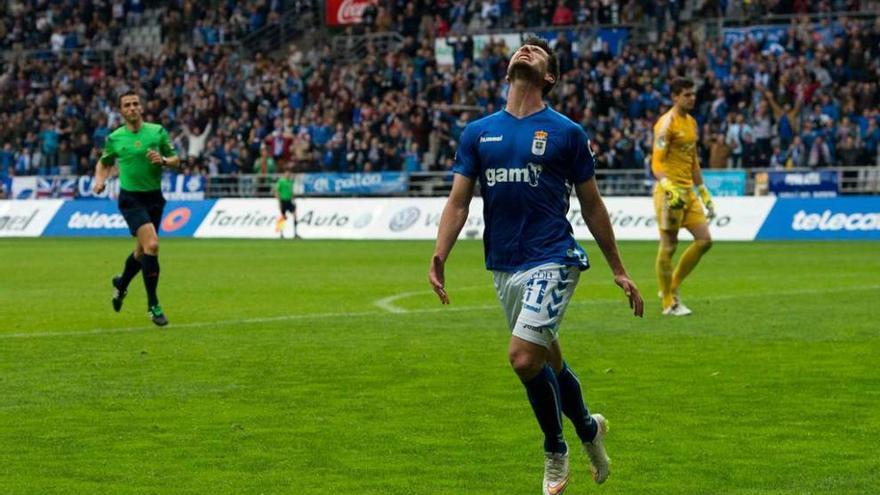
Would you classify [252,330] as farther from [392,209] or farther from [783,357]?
[392,209]

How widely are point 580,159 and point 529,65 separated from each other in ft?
1.66

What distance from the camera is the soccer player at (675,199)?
54.7 ft

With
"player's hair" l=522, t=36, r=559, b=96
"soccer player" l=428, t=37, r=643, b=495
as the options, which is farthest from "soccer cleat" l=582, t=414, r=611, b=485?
"player's hair" l=522, t=36, r=559, b=96

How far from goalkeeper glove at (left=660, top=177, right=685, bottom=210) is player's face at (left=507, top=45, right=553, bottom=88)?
9387 mm

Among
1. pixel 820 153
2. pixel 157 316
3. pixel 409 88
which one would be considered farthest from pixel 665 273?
pixel 409 88

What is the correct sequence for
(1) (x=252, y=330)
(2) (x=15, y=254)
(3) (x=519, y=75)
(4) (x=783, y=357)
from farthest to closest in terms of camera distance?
(2) (x=15, y=254) → (1) (x=252, y=330) → (4) (x=783, y=357) → (3) (x=519, y=75)

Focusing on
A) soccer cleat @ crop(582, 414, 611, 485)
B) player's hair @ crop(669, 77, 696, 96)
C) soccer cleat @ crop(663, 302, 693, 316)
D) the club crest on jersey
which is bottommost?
soccer cleat @ crop(663, 302, 693, 316)

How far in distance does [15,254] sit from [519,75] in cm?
2661

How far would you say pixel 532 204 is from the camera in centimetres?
741

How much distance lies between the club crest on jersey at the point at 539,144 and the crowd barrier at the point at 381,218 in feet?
88.2

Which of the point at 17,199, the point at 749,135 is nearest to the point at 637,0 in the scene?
the point at 749,135

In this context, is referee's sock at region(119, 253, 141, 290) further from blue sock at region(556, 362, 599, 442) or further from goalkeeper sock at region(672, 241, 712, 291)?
blue sock at region(556, 362, 599, 442)

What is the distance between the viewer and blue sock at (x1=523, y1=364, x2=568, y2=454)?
7.41 m

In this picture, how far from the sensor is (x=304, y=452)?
27.7 ft
